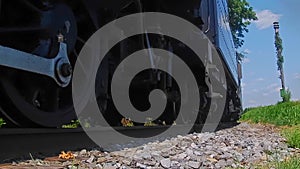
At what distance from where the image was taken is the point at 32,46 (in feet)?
8.88

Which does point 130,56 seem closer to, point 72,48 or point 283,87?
point 72,48

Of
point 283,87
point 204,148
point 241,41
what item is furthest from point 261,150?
point 241,41

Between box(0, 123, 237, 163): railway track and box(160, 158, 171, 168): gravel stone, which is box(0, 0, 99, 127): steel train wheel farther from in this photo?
box(160, 158, 171, 168): gravel stone

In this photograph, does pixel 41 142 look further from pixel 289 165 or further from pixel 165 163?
pixel 289 165

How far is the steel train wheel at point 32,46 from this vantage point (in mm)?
2611

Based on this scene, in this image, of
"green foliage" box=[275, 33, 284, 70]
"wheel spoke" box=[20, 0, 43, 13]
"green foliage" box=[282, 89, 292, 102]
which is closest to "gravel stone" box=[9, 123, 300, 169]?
"wheel spoke" box=[20, 0, 43, 13]

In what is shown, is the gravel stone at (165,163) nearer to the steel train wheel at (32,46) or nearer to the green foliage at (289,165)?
the green foliage at (289,165)

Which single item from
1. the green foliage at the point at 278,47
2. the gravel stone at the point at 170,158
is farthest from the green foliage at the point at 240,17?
the gravel stone at the point at 170,158

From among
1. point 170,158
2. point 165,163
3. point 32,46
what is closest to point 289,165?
point 165,163

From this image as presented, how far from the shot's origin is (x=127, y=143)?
3707 millimetres

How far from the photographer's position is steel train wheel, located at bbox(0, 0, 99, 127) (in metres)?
2.61

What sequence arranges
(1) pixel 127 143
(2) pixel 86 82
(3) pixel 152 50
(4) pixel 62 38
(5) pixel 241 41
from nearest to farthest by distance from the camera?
(4) pixel 62 38 < (2) pixel 86 82 < (1) pixel 127 143 < (3) pixel 152 50 < (5) pixel 241 41

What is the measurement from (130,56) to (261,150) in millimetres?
1578

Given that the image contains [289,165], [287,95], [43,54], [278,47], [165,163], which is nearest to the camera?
[289,165]
